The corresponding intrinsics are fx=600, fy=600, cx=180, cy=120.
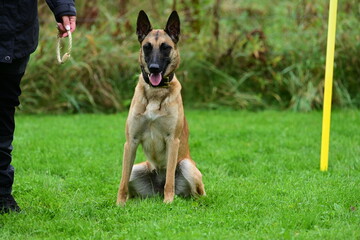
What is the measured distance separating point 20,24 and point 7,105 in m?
0.64

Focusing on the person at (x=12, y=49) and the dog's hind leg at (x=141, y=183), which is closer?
the person at (x=12, y=49)

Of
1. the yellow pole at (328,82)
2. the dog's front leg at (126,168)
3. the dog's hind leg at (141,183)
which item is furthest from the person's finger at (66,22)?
the yellow pole at (328,82)

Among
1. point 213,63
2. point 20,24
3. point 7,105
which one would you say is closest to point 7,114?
point 7,105

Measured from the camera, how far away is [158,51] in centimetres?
507

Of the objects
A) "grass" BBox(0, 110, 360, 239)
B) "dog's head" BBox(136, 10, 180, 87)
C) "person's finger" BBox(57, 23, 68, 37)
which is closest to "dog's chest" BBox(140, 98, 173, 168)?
"dog's head" BBox(136, 10, 180, 87)

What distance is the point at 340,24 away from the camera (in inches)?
428

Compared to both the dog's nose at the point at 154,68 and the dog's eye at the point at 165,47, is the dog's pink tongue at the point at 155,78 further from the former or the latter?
the dog's eye at the point at 165,47

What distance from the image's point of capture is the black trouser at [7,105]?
438 cm

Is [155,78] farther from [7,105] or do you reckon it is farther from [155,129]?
[7,105]

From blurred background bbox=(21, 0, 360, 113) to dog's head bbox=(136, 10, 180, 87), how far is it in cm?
513

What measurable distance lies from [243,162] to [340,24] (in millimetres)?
5064

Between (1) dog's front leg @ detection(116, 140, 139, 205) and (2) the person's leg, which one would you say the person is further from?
(1) dog's front leg @ detection(116, 140, 139, 205)

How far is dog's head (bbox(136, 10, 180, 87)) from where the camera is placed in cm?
504

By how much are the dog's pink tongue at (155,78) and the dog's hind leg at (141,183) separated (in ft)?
2.91
